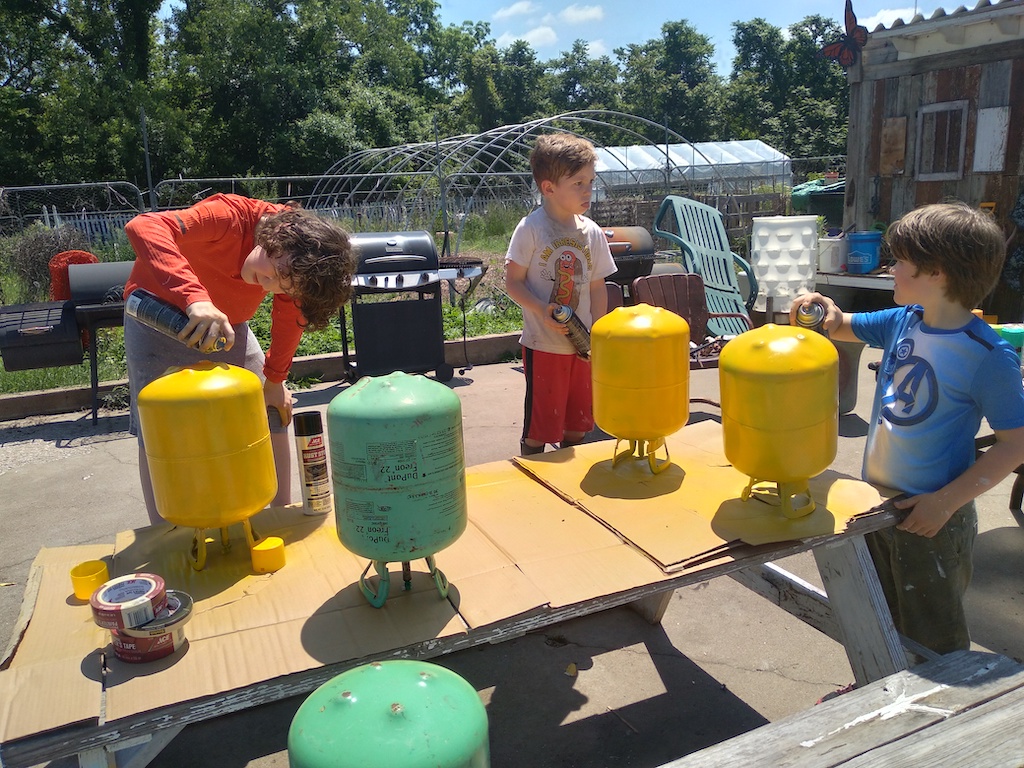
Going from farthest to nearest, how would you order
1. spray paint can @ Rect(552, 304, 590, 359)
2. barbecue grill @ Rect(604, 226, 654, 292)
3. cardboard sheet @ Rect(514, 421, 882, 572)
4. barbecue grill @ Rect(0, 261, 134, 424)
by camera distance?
barbecue grill @ Rect(604, 226, 654, 292) < barbecue grill @ Rect(0, 261, 134, 424) < spray paint can @ Rect(552, 304, 590, 359) < cardboard sheet @ Rect(514, 421, 882, 572)

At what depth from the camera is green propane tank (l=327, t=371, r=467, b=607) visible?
142cm

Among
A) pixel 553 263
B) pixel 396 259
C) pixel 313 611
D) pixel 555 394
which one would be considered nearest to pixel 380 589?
pixel 313 611

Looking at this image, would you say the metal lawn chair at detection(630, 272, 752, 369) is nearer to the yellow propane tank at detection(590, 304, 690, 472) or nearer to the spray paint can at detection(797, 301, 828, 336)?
the spray paint can at detection(797, 301, 828, 336)

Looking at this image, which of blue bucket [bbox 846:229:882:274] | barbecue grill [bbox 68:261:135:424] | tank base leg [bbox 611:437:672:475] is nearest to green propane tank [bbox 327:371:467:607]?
tank base leg [bbox 611:437:672:475]

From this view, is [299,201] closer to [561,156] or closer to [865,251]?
[865,251]

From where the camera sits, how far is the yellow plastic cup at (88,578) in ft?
5.45

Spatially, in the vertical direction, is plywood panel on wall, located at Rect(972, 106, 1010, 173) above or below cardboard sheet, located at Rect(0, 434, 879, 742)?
above

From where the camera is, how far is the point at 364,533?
1486 mm

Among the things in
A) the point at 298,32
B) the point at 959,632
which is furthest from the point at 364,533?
the point at 298,32

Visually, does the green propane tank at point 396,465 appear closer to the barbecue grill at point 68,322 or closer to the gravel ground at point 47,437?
the gravel ground at point 47,437

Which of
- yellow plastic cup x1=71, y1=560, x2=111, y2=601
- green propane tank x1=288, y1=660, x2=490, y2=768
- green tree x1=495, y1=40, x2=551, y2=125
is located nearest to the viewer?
green propane tank x1=288, y1=660, x2=490, y2=768

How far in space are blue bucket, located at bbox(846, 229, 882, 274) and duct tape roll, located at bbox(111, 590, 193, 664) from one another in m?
8.14

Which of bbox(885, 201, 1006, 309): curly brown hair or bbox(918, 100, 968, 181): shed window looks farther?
bbox(918, 100, 968, 181): shed window

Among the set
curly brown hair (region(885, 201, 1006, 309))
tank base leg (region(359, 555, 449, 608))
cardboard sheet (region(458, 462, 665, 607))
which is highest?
curly brown hair (region(885, 201, 1006, 309))
